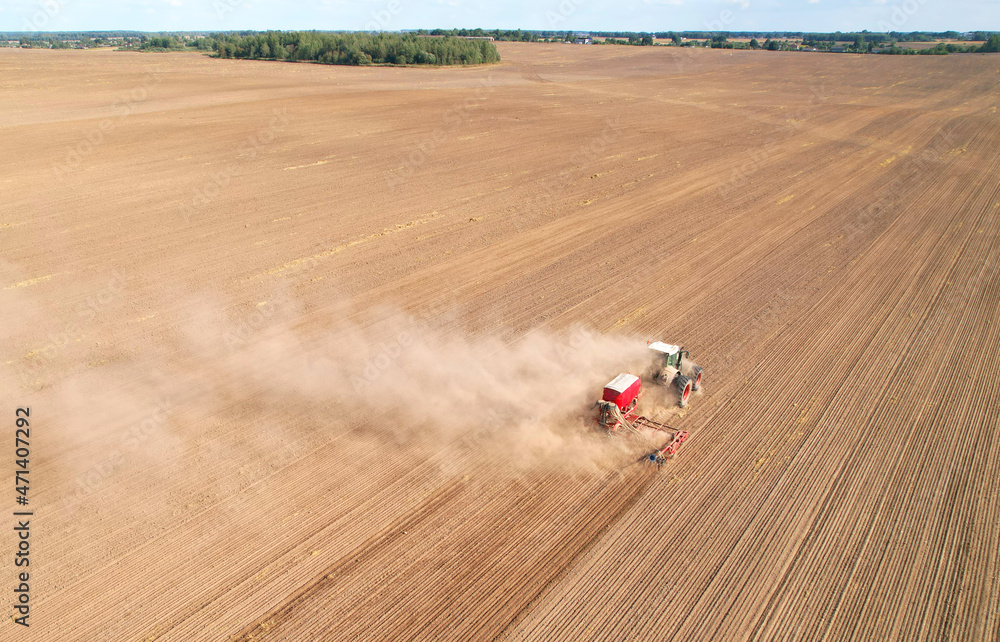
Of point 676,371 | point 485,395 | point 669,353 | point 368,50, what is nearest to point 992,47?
point 368,50

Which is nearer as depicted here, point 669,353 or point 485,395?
point 669,353

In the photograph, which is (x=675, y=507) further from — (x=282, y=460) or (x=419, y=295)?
(x=419, y=295)

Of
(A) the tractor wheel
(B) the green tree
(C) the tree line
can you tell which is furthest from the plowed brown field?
(B) the green tree

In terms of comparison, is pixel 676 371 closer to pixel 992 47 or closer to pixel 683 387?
pixel 683 387

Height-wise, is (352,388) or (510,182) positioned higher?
(510,182)

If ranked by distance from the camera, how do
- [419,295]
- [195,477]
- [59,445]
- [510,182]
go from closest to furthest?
[195,477], [59,445], [419,295], [510,182]

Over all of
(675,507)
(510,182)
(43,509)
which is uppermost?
(510,182)

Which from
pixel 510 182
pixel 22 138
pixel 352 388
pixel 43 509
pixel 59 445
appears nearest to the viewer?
pixel 43 509

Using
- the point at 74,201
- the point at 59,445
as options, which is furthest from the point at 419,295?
the point at 74,201

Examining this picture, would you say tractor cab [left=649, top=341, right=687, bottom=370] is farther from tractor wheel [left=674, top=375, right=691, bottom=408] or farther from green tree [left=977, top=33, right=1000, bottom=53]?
green tree [left=977, top=33, right=1000, bottom=53]
